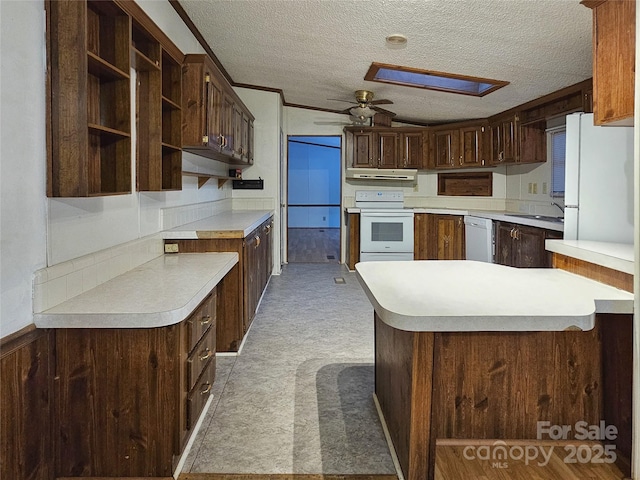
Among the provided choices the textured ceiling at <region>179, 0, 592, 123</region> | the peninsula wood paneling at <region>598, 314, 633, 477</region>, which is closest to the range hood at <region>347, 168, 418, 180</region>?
the textured ceiling at <region>179, 0, 592, 123</region>

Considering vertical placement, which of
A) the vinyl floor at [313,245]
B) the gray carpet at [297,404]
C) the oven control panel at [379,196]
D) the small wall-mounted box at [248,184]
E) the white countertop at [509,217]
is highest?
the small wall-mounted box at [248,184]

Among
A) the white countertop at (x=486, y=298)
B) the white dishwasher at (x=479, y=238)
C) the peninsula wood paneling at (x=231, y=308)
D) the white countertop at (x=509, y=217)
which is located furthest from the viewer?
the white dishwasher at (x=479, y=238)

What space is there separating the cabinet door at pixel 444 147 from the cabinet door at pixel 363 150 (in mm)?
871

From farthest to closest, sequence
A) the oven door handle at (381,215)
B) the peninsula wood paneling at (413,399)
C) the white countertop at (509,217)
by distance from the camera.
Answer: the oven door handle at (381,215)
the white countertop at (509,217)
the peninsula wood paneling at (413,399)

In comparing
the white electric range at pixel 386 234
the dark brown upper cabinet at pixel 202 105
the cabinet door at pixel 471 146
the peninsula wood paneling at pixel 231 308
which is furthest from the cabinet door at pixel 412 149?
the peninsula wood paneling at pixel 231 308

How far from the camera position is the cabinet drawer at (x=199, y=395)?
1.92 m

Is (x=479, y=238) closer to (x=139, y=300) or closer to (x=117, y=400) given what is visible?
(x=139, y=300)

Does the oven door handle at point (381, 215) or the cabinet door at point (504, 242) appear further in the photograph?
the oven door handle at point (381, 215)

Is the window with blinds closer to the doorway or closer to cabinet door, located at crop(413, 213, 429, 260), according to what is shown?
cabinet door, located at crop(413, 213, 429, 260)

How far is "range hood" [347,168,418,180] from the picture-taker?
22.1 ft

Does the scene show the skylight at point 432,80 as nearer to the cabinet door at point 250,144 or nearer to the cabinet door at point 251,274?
the cabinet door at point 250,144

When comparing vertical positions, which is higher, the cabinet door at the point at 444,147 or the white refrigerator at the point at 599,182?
the cabinet door at the point at 444,147

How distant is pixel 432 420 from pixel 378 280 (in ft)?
1.80

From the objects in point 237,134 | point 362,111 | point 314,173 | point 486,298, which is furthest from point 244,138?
point 314,173
